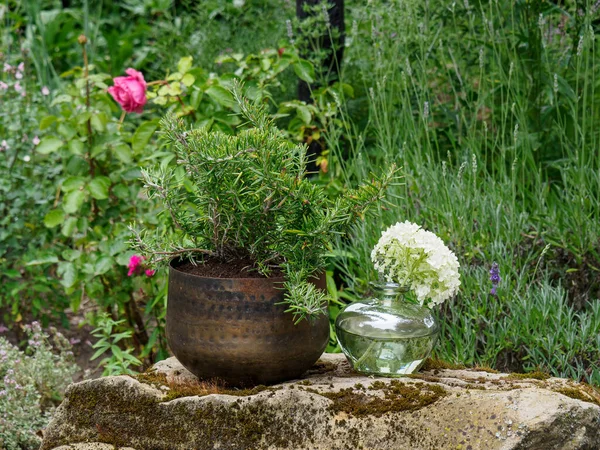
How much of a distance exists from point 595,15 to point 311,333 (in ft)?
8.11

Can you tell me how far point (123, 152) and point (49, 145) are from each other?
1.14 feet

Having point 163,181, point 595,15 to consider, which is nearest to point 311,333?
point 163,181

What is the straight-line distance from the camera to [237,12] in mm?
5711

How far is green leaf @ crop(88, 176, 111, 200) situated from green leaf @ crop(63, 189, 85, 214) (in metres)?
0.05

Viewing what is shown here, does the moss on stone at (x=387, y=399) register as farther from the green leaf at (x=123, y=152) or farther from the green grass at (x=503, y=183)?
the green leaf at (x=123, y=152)

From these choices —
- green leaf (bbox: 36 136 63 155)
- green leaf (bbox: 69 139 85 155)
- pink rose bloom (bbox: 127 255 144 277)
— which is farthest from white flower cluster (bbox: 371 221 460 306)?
green leaf (bbox: 36 136 63 155)

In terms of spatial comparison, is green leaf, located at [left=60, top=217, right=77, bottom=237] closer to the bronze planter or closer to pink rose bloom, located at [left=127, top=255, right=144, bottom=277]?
pink rose bloom, located at [left=127, top=255, right=144, bottom=277]

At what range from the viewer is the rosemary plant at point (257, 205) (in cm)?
198

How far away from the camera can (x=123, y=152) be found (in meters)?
3.53

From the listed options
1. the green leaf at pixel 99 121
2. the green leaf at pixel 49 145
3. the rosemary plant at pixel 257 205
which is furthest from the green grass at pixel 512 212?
the green leaf at pixel 49 145

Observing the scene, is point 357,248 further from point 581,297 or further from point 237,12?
point 237,12

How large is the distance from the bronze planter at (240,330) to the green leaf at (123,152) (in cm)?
156

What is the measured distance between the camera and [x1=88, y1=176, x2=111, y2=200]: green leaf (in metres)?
3.47

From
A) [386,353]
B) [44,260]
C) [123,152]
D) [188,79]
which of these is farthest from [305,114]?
[386,353]
